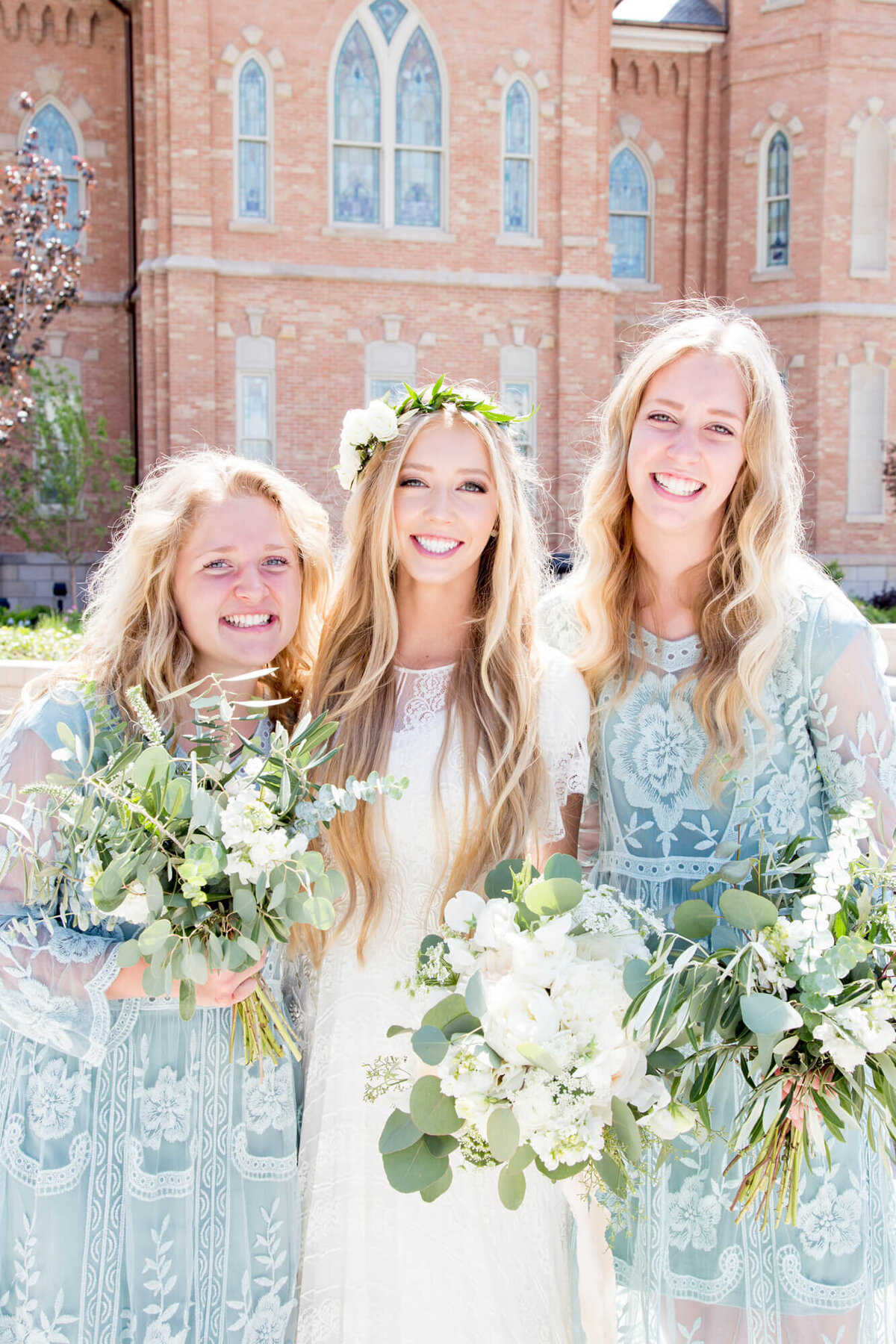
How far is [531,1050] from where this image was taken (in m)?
1.80

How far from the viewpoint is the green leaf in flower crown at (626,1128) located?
1930 mm

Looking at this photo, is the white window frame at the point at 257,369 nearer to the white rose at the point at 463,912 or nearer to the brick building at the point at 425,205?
the brick building at the point at 425,205

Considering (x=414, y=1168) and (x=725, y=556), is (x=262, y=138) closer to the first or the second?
(x=725, y=556)

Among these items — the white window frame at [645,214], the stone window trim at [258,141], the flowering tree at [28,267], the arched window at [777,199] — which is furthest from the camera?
the white window frame at [645,214]

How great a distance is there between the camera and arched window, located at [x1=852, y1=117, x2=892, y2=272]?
726 inches

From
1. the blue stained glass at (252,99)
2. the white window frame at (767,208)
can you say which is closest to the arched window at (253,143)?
the blue stained glass at (252,99)

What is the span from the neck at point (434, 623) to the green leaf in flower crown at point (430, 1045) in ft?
3.90

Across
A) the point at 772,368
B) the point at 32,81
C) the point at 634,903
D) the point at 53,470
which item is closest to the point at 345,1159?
the point at 634,903

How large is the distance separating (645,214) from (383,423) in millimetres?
18131

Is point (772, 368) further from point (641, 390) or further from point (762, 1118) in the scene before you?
point (762, 1118)

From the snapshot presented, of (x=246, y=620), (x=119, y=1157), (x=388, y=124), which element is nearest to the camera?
(x=119, y=1157)

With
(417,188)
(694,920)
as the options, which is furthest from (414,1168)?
(417,188)

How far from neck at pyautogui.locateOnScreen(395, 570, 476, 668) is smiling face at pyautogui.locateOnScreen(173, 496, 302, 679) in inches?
13.0

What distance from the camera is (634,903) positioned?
84.9 inches
